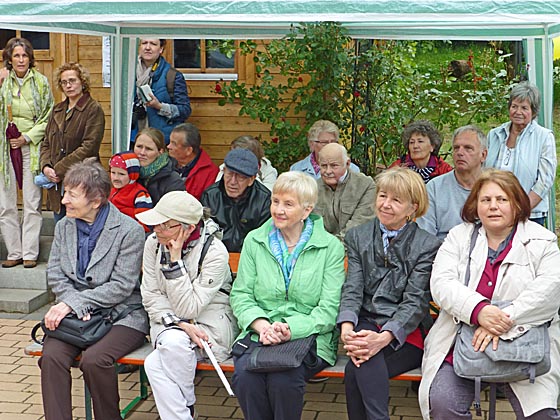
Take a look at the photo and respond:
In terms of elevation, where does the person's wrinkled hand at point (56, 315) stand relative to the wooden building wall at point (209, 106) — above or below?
below

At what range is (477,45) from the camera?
50.6 feet

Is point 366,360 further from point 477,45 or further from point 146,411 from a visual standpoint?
point 477,45

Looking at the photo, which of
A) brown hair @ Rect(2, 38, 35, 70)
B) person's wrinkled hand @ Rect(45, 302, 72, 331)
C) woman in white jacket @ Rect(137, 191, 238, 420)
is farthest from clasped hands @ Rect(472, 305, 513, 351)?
brown hair @ Rect(2, 38, 35, 70)

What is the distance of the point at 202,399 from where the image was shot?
515 centimetres

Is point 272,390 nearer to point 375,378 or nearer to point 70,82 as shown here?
point 375,378

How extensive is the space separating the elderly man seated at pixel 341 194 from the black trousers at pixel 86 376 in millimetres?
1897

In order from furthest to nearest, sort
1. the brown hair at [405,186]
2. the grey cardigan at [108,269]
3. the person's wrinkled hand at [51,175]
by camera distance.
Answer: the person's wrinkled hand at [51,175]
the grey cardigan at [108,269]
the brown hair at [405,186]

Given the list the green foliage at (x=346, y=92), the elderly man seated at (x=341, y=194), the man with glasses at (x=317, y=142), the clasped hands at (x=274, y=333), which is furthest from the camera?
the green foliage at (x=346, y=92)

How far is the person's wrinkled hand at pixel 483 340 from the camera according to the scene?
3.87m

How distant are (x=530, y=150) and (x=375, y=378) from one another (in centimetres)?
278

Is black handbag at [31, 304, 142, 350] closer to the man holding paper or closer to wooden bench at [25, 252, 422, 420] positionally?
wooden bench at [25, 252, 422, 420]

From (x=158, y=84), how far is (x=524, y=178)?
3282 millimetres

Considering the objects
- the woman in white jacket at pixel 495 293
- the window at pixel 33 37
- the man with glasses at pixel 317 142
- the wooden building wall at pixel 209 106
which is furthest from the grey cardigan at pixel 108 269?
the window at pixel 33 37

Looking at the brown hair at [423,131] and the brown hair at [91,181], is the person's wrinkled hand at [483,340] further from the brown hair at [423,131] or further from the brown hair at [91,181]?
the brown hair at [423,131]
